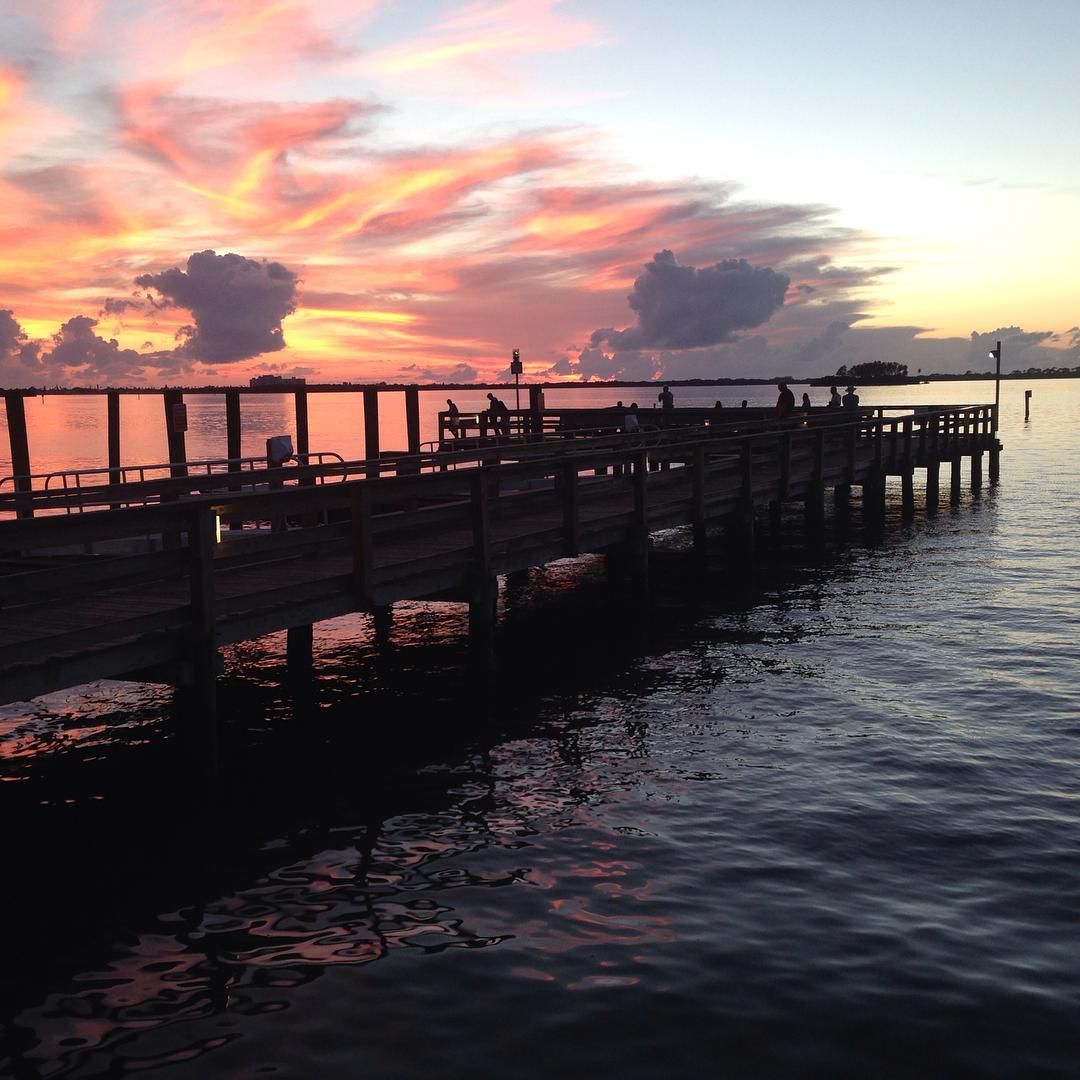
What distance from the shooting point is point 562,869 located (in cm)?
822

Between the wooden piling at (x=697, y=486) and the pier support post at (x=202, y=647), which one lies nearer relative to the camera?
the pier support post at (x=202, y=647)

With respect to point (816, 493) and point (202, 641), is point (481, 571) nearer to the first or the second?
point (202, 641)

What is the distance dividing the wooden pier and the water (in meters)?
1.44

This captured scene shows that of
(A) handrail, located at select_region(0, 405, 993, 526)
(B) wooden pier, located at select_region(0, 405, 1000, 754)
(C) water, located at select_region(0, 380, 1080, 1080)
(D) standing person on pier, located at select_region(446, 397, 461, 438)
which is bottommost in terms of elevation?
(C) water, located at select_region(0, 380, 1080, 1080)

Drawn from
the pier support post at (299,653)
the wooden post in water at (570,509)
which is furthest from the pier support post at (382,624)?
the wooden post in water at (570,509)

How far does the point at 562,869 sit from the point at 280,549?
4990 mm

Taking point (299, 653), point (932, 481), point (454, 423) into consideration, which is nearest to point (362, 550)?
point (299, 653)

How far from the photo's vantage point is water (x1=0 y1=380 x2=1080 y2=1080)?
6055 mm

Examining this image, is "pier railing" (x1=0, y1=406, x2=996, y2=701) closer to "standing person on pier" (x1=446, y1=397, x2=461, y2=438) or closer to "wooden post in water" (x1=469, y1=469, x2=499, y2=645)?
"wooden post in water" (x1=469, y1=469, x2=499, y2=645)

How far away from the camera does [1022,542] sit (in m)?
26.5

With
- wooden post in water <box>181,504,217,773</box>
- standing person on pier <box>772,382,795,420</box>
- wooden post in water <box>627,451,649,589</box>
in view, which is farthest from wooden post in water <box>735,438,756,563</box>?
wooden post in water <box>181,504,217,773</box>

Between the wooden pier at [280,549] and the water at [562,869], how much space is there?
1.44 meters

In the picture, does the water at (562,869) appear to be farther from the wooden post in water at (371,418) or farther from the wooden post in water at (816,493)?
the wooden post in water at (371,418)

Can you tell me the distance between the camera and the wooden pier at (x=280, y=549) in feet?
28.8
